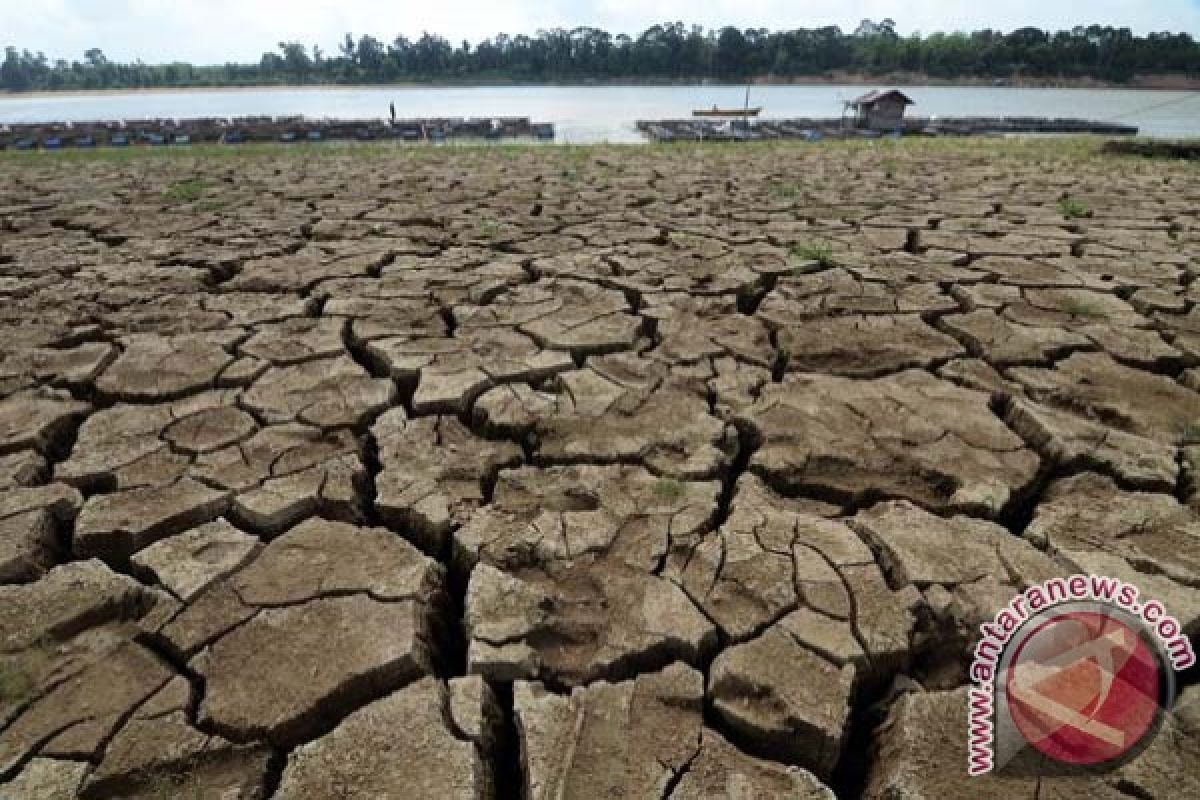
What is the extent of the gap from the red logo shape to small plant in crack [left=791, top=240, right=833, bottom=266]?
2426mm

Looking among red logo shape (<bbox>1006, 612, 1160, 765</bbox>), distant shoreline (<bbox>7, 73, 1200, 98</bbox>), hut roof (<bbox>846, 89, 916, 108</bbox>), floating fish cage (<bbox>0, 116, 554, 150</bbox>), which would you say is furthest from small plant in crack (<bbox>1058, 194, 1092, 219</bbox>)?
distant shoreline (<bbox>7, 73, 1200, 98</bbox>)

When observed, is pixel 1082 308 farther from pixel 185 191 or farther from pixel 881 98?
pixel 881 98

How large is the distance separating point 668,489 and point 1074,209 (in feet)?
14.5

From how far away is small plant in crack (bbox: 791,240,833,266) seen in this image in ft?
11.4

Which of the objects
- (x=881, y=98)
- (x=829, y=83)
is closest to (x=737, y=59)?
(x=829, y=83)

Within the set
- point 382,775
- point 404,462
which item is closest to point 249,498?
point 404,462

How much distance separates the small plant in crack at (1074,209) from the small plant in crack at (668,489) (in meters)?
4.22

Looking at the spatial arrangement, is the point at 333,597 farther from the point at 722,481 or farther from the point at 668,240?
the point at 668,240

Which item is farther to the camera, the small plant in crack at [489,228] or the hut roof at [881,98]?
the hut roof at [881,98]

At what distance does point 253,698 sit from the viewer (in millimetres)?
1189

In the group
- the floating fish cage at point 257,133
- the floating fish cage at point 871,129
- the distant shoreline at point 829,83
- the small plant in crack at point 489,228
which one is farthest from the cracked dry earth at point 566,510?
the distant shoreline at point 829,83

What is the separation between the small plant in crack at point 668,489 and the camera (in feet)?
5.52

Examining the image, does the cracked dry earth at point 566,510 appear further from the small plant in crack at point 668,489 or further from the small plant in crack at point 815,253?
the small plant in crack at point 815,253

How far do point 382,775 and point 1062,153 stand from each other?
9722 millimetres
